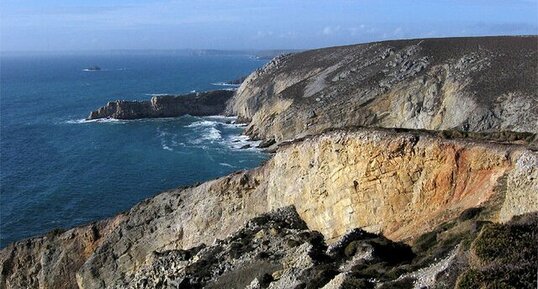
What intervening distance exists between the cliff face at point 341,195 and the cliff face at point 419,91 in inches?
1318

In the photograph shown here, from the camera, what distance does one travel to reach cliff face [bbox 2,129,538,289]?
966 inches

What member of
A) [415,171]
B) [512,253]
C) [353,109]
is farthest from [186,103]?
[512,253]

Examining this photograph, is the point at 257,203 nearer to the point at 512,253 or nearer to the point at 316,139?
the point at 316,139

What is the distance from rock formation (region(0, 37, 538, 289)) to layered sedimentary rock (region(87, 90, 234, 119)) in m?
79.1

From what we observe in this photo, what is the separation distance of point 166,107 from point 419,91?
59990 mm

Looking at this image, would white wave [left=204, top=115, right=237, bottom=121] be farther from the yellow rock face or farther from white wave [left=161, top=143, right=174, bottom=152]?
the yellow rock face

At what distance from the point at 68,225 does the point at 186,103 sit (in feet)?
234

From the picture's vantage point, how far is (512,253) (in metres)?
14.7

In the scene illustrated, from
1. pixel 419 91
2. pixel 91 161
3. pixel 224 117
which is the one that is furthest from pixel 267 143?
pixel 224 117

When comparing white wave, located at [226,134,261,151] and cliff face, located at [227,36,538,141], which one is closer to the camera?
cliff face, located at [227,36,538,141]

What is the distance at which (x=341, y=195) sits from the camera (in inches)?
1202

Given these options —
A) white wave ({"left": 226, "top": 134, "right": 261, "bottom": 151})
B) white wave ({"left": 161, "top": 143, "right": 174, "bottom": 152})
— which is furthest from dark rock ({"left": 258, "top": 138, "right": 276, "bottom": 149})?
white wave ({"left": 161, "top": 143, "right": 174, "bottom": 152})

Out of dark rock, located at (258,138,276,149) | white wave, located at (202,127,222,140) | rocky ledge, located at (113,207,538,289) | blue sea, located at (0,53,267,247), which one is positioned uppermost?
rocky ledge, located at (113,207,538,289)

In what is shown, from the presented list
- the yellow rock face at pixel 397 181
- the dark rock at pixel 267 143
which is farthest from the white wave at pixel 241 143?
the yellow rock face at pixel 397 181
